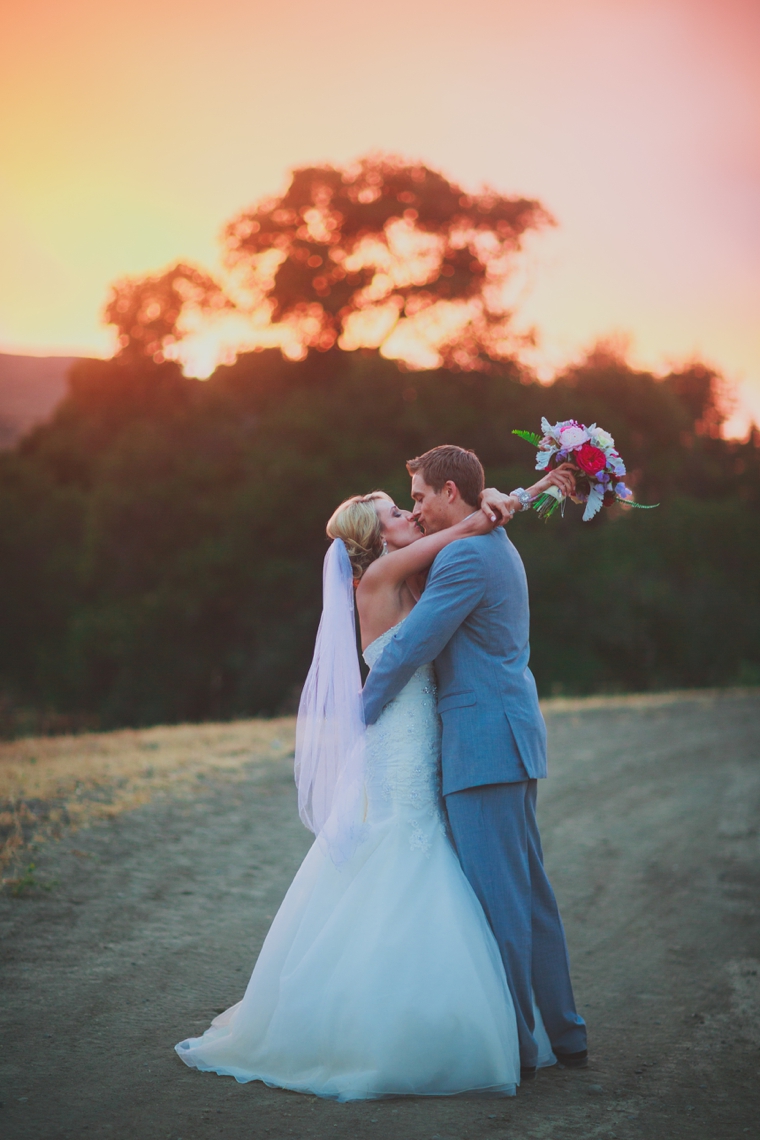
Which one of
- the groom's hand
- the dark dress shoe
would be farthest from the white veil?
the dark dress shoe

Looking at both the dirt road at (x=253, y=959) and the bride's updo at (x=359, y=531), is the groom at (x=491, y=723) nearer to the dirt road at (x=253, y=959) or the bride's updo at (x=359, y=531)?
the bride's updo at (x=359, y=531)

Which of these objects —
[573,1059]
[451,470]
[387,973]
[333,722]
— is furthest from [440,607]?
[573,1059]

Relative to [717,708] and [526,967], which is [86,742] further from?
[717,708]

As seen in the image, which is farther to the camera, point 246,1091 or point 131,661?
point 131,661

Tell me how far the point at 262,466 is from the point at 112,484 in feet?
12.3

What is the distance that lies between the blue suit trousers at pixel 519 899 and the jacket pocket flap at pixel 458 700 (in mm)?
326

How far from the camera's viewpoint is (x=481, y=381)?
24.3 meters

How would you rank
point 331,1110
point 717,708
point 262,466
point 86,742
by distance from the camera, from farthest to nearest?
1. point 262,466
2. point 717,708
3. point 86,742
4. point 331,1110

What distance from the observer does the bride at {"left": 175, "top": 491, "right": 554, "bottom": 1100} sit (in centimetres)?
359

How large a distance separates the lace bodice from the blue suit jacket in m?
0.09

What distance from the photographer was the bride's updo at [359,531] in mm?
4258

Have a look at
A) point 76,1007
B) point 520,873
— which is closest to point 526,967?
point 520,873

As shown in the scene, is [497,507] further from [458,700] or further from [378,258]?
[378,258]

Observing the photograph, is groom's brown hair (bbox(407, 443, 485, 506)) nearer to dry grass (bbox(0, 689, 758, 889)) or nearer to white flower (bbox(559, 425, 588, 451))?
white flower (bbox(559, 425, 588, 451))
